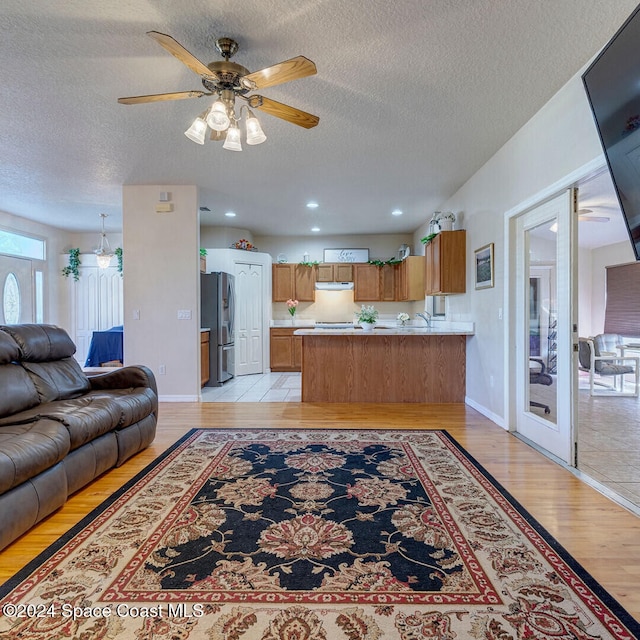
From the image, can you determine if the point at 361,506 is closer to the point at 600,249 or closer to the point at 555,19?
the point at 555,19

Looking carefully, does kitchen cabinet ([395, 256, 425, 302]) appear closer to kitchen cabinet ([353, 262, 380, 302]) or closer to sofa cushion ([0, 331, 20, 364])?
kitchen cabinet ([353, 262, 380, 302])

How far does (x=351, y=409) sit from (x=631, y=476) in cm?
255

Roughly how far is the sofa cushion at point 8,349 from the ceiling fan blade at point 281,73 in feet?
7.72

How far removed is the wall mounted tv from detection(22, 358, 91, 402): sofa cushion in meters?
3.81

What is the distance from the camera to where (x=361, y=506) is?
2.15 meters

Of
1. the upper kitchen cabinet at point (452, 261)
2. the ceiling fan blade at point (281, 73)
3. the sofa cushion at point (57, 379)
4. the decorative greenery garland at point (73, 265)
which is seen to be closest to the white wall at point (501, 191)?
the upper kitchen cabinet at point (452, 261)

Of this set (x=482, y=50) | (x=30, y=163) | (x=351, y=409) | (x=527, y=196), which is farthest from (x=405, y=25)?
(x=30, y=163)

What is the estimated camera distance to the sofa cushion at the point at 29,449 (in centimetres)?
174

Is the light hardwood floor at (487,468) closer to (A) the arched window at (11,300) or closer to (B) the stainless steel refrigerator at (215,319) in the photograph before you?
(B) the stainless steel refrigerator at (215,319)

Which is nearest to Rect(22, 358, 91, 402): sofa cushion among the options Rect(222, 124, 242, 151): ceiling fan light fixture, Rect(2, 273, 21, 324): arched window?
Rect(222, 124, 242, 151): ceiling fan light fixture

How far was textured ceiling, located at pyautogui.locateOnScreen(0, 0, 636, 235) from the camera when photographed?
78.7 inches

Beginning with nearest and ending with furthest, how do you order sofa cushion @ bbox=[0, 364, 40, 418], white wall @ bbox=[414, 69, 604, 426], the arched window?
1. sofa cushion @ bbox=[0, 364, 40, 418]
2. white wall @ bbox=[414, 69, 604, 426]
3. the arched window

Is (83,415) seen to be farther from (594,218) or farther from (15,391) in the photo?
(594,218)

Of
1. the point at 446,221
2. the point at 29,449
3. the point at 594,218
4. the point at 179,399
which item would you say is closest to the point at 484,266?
the point at 446,221
